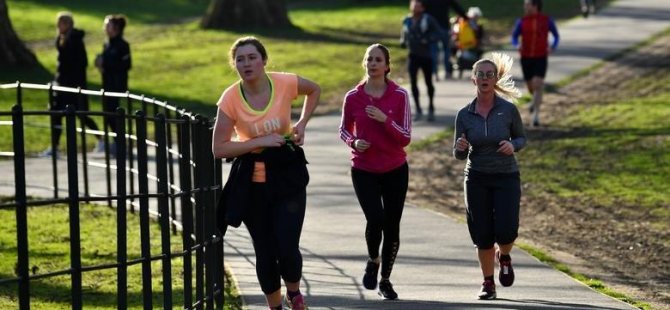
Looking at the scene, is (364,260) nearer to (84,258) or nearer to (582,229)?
(84,258)

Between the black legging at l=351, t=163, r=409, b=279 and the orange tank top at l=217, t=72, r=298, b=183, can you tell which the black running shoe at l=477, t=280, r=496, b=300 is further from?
the orange tank top at l=217, t=72, r=298, b=183

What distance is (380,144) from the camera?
948 centimetres

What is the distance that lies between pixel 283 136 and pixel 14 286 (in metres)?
3.59

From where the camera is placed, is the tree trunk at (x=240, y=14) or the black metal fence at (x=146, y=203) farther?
the tree trunk at (x=240, y=14)

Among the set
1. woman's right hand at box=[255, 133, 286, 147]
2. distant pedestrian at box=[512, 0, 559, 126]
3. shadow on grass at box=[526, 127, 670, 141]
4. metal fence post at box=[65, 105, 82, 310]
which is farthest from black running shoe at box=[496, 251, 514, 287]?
distant pedestrian at box=[512, 0, 559, 126]

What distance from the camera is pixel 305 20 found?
40000 millimetres

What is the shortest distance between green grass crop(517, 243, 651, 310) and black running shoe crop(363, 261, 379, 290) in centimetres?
A: 152

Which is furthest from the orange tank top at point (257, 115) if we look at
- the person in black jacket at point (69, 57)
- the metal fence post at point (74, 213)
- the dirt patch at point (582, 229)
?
the person in black jacket at point (69, 57)

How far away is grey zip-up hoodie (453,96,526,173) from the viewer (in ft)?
30.9

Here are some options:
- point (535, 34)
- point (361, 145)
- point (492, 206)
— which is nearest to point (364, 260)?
point (492, 206)

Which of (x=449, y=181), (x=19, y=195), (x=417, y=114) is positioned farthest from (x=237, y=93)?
(x=417, y=114)

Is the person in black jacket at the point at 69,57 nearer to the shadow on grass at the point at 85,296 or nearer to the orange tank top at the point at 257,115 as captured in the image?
the shadow on grass at the point at 85,296

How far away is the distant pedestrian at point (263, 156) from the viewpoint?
810 centimetres

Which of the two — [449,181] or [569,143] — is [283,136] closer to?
[449,181]
